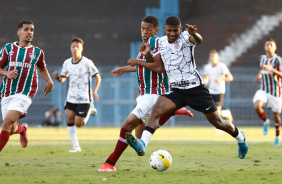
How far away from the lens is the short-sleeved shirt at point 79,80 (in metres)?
11.1

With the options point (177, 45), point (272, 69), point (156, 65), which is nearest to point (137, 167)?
point (156, 65)

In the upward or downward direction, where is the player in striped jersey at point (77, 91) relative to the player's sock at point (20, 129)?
upward

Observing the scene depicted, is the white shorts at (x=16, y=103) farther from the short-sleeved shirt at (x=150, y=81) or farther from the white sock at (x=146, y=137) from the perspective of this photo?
the white sock at (x=146, y=137)

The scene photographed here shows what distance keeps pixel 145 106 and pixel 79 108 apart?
366cm

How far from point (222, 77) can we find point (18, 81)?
958 cm

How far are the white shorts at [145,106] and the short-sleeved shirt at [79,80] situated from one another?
11.3 feet

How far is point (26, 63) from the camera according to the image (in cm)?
857

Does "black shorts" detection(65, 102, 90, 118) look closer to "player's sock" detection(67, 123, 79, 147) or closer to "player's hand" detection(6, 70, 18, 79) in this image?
"player's sock" detection(67, 123, 79, 147)

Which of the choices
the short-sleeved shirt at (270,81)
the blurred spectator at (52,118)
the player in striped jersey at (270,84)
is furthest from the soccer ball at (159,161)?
the blurred spectator at (52,118)

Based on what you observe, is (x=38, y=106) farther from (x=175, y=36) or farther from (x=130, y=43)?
(x=175, y=36)

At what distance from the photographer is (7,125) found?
26.8 ft

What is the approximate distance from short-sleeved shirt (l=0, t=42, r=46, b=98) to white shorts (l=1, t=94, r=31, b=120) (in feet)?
0.21

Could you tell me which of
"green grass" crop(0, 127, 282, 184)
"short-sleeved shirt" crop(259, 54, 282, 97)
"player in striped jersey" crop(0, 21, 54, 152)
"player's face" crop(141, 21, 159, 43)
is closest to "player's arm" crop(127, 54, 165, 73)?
"player's face" crop(141, 21, 159, 43)

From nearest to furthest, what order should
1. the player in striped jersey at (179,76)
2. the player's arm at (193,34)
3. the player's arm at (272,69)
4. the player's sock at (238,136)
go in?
1. the player's arm at (193,34)
2. the player in striped jersey at (179,76)
3. the player's sock at (238,136)
4. the player's arm at (272,69)
